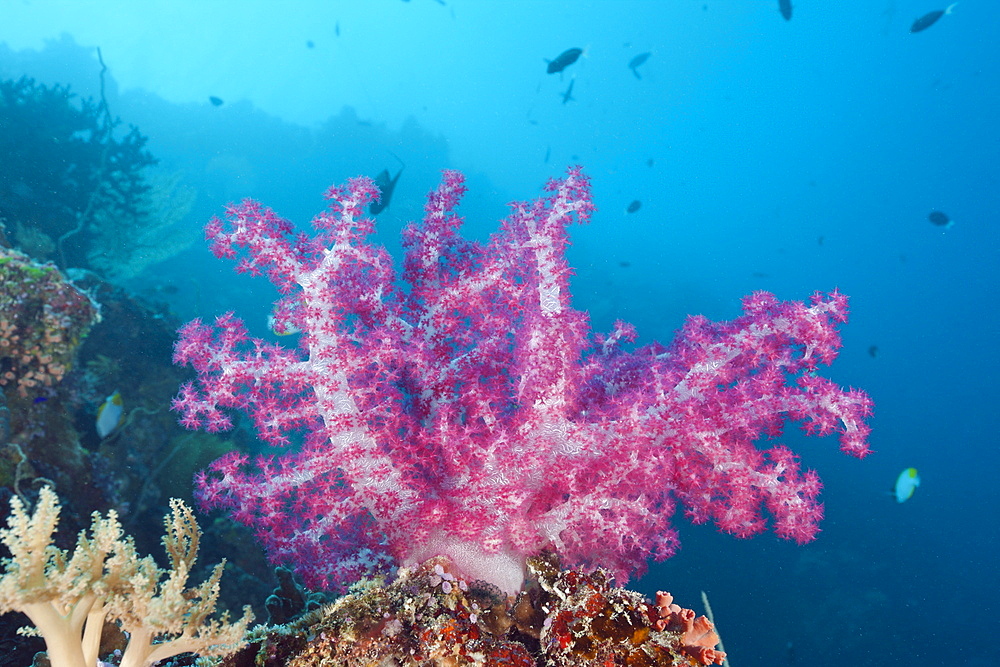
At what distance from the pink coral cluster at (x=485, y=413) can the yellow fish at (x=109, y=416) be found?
2.32 m

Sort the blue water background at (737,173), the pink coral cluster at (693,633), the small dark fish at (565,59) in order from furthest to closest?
the blue water background at (737,173)
the small dark fish at (565,59)
the pink coral cluster at (693,633)

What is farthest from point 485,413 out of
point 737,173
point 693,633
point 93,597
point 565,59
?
point 737,173

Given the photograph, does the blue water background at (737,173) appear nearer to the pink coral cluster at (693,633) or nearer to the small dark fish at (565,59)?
the small dark fish at (565,59)

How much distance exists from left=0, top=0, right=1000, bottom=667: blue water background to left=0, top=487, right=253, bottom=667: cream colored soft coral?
929cm

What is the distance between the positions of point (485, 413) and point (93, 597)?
2234 millimetres

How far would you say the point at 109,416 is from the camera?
4895 millimetres

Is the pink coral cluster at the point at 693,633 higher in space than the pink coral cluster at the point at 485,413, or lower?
lower

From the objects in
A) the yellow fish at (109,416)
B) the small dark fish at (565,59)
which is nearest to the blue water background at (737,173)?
the small dark fish at (565,59)

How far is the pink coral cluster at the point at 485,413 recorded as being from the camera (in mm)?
3156

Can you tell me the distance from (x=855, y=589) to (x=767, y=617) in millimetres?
2728

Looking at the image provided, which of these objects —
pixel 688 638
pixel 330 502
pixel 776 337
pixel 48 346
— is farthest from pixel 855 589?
pixel 48 346

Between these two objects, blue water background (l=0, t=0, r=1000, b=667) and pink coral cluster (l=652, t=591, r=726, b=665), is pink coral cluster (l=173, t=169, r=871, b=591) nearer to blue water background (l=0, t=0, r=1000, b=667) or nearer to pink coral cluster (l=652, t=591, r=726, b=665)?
pink coral cluster (l=652, t=591, r=726, b=665)

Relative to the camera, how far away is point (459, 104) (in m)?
40.8

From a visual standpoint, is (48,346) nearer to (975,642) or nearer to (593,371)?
(593,371)
